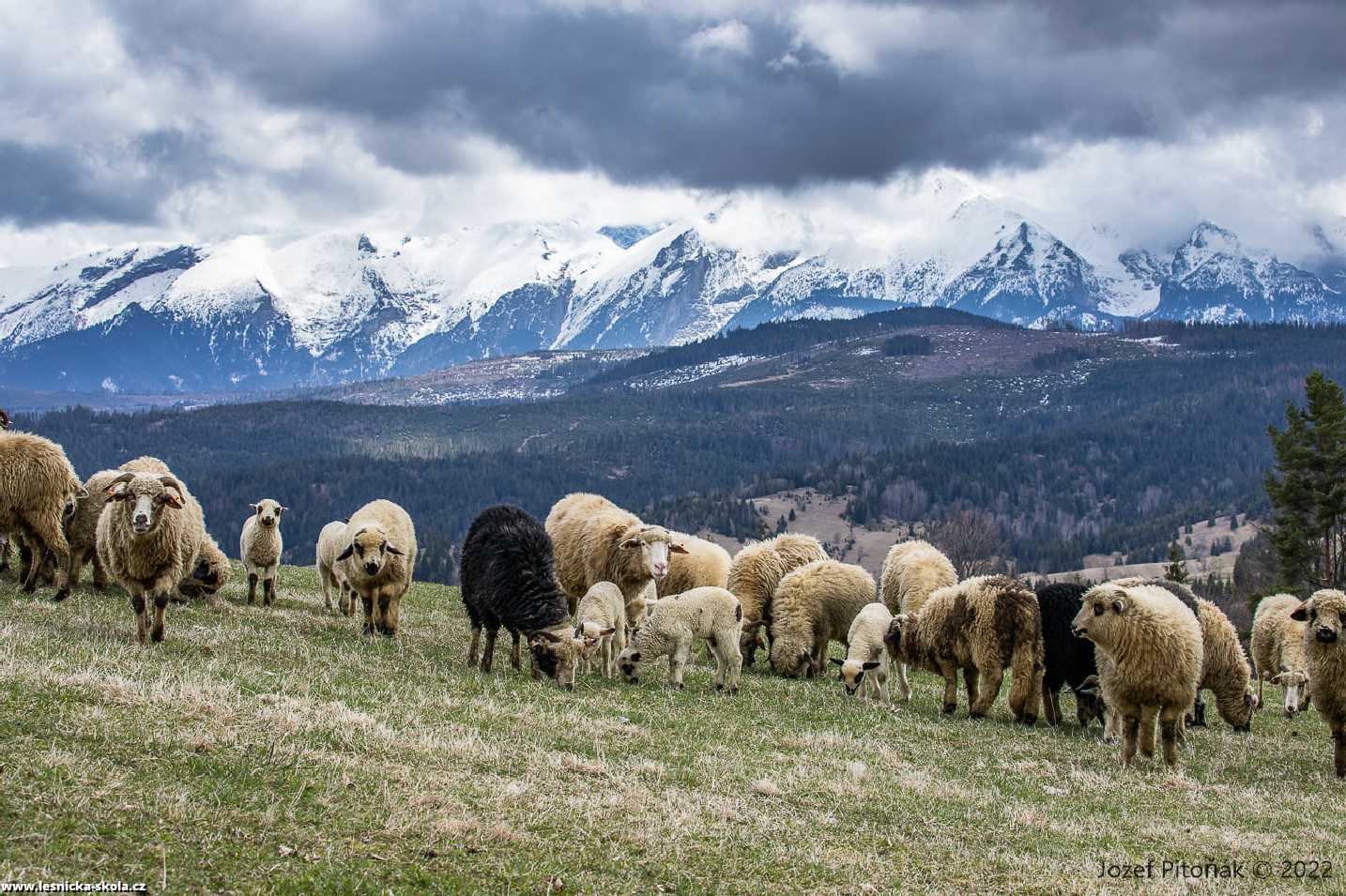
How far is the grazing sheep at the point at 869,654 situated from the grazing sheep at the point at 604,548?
3756 millimetres

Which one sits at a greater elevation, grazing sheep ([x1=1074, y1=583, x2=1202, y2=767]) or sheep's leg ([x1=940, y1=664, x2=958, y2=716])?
grazing sheep ([x1=1074, y1=583, x2=1202, y2=767])

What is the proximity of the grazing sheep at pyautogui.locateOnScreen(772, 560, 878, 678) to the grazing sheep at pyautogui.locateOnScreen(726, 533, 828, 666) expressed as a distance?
2.60 feet

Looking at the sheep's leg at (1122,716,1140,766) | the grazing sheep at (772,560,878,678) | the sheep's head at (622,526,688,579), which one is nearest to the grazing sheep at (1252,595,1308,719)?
the grazing sheep at (772,560,878,678)

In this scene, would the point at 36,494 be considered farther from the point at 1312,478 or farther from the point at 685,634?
the point at 1312,478

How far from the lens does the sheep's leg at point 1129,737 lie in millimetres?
15953

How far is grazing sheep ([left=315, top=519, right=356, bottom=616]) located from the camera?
920 inches

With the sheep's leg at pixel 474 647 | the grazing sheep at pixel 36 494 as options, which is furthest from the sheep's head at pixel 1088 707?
the grazing sheep at pixel 36 494

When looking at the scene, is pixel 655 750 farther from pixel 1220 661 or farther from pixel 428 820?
A: pixel 1220 661

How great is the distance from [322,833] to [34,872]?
6.59 feet

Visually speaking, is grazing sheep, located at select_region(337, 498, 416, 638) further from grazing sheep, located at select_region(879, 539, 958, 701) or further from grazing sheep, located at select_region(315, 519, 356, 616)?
grazing sheep, located at select_region(879, 539, 958, 701)

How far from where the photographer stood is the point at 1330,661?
650 inches

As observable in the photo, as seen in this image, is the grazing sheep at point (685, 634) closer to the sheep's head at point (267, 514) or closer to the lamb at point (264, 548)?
the lamb at point (264, 548)

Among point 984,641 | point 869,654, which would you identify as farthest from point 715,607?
point 984,641

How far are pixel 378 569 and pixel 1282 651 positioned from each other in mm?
21154
